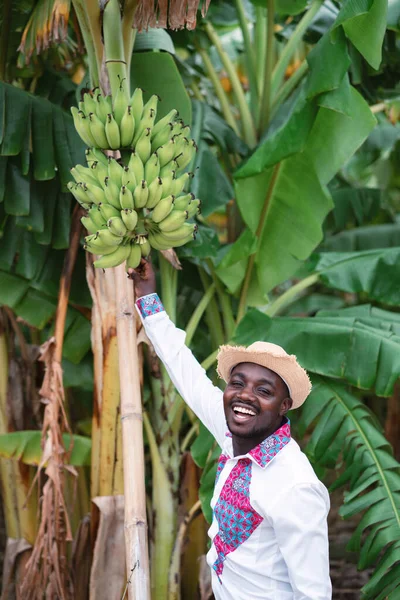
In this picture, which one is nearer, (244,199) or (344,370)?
(344,370)

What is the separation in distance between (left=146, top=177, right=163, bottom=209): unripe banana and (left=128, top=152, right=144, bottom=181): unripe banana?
0.17 ft

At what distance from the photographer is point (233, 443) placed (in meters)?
1.63

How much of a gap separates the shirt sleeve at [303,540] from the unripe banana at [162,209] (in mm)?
793

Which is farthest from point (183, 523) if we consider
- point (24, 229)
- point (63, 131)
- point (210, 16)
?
point (210, 16)

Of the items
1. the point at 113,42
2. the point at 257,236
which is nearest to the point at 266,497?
the point at 113,42

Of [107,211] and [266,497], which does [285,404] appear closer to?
[266,497]

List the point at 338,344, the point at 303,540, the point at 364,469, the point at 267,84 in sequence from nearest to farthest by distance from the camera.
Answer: the point at 303,540
the point at 364,469
the point at 338,344
the point at 267,84

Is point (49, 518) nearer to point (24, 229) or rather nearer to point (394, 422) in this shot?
point (24, 229)

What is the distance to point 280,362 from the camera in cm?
156

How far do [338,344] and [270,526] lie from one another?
124cm

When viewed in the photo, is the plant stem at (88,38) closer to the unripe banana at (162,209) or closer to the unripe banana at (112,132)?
the unripe banana at (112,132)

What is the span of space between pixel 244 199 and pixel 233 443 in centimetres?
145

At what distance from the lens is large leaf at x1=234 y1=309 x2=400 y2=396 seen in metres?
2.55

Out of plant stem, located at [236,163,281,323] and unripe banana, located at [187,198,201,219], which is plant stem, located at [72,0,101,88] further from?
plant stem, located at [236,163,281,323]
